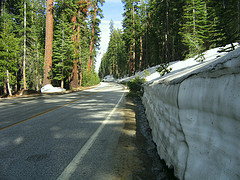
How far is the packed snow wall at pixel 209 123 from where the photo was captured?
1.26 m

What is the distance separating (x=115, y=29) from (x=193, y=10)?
52.0m

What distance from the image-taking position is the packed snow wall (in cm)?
126

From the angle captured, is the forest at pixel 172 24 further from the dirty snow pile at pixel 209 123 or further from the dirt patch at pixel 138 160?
the dirty snow pile at pixel 209 123

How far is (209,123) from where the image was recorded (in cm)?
156

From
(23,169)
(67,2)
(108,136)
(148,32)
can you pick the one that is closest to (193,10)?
(148,32)

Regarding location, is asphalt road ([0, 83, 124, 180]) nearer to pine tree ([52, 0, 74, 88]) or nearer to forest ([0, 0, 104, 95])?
forest ([0, 0, 104, 95])

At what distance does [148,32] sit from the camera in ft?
142

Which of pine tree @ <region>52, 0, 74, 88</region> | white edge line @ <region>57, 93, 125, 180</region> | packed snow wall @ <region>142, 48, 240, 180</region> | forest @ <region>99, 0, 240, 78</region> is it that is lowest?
white edge line @ <region>57, 93, 125, 180</region>

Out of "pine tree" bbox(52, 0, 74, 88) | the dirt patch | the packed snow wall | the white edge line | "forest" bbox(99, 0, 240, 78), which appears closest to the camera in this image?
the packed snow wall

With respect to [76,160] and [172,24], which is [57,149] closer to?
[76,160]

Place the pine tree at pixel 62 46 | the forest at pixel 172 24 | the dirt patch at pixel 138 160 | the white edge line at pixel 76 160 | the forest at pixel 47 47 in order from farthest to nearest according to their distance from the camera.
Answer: the forest at pixel 172 24
the pine tree at pixel 62 46
the forest at pixel 47 47
the dirt patch at pixel 138 160
the white edge line at pixel 76 160

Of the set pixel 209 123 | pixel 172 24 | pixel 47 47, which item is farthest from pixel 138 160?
pixel 172 24

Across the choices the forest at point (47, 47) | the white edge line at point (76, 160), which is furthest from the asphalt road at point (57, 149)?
the forest at point (47, 47)

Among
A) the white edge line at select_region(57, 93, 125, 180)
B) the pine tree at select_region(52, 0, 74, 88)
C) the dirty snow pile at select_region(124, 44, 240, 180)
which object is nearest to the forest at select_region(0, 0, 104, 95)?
the pine tree at select_region(52, 0, 74, 88)
